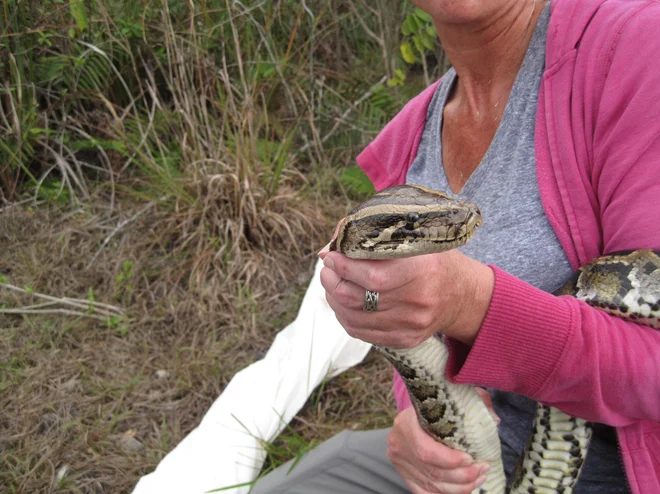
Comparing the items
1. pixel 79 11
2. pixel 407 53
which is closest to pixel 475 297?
pixel 407 53

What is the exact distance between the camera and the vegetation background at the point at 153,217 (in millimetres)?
2859

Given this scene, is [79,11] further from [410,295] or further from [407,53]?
[410,295]

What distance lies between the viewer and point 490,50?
1785 mm

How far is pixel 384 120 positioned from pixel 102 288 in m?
2.65

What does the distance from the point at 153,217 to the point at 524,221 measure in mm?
3083

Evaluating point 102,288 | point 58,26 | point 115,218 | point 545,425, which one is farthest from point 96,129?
point 545,425

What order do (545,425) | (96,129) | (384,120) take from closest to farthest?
1. (545,425)
2. (96,129)
3. (384,120)

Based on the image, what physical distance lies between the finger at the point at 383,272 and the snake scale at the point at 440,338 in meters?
0.03

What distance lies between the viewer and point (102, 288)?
11.9ft

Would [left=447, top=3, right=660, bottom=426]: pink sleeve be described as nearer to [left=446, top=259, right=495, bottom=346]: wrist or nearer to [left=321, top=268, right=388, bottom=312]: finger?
[left=446, top=259, right=495, bottom=346]: wrist

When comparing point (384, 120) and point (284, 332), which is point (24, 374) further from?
point (384, 120)

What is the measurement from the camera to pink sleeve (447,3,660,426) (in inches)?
50.7

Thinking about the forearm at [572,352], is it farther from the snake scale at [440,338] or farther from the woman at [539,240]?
the snake scale at [440,338]

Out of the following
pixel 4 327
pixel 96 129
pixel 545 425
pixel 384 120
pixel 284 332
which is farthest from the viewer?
pixel 384 120
